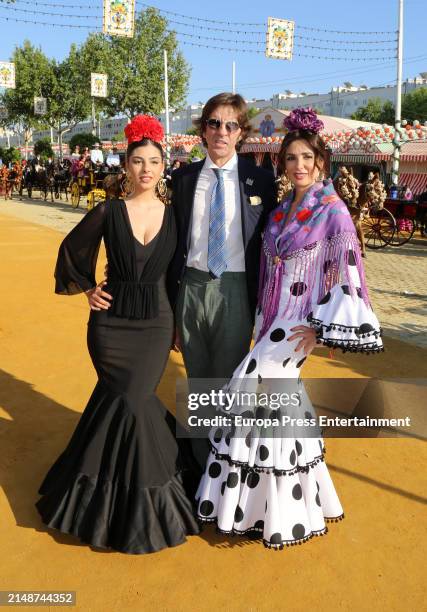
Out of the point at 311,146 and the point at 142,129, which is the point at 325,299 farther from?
the point at 142,129

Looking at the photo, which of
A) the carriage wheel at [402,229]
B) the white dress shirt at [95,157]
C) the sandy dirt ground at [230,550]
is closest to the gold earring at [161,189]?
the sandy dirt ground at [230,550]

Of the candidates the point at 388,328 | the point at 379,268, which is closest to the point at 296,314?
the point at 388,328

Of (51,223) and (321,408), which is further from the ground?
(51,223)

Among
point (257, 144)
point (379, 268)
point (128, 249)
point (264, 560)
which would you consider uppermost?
point (257, 144)

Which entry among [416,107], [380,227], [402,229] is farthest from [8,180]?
[416,107]

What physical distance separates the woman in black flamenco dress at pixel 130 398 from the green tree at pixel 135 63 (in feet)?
147

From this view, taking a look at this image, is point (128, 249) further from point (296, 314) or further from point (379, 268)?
point (379, 268)

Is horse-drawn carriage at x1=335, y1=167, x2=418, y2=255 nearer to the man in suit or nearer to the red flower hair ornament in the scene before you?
the man in suit

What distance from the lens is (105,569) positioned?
103 inches

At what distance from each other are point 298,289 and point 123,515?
1387 millimetres

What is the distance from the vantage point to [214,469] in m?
2.75

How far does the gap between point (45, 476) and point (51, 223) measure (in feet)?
47.4

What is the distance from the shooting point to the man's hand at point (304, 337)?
2582 mm

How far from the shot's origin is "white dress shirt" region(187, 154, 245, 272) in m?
2.91
